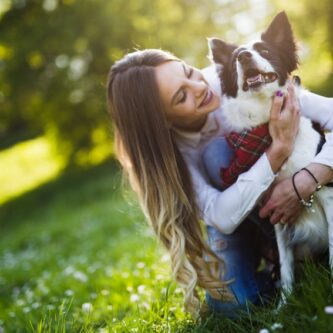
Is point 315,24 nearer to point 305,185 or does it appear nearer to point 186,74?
point 186,74

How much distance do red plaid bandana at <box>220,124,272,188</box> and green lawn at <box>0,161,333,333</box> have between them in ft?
2.16

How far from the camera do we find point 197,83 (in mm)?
2902

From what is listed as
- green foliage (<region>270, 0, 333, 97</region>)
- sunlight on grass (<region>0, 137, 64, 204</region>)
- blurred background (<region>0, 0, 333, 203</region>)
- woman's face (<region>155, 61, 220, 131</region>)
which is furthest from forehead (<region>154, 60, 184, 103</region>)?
sunlight on grass (<region>0, 137, 64, 204</region>)

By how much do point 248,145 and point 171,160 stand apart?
0.46 metres

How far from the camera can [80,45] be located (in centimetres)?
1479

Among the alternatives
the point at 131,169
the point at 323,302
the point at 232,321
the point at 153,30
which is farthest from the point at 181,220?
the point at 153,30

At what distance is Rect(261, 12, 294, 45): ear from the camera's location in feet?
8.44

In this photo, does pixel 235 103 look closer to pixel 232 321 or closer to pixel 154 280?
pixel 232 321

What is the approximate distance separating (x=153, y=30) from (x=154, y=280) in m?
11.7

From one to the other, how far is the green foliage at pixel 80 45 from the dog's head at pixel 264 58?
37.2ft

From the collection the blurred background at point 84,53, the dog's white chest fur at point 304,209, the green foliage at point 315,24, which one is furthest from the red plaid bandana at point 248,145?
the green foliage at point 315,24

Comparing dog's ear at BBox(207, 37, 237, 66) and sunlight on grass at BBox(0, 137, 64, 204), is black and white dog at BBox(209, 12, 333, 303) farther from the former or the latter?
sunlight on grass at BBox(0, 137, 64, 204)

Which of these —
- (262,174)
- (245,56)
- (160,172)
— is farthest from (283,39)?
(160,172)

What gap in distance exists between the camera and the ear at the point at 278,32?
2.57 meters
